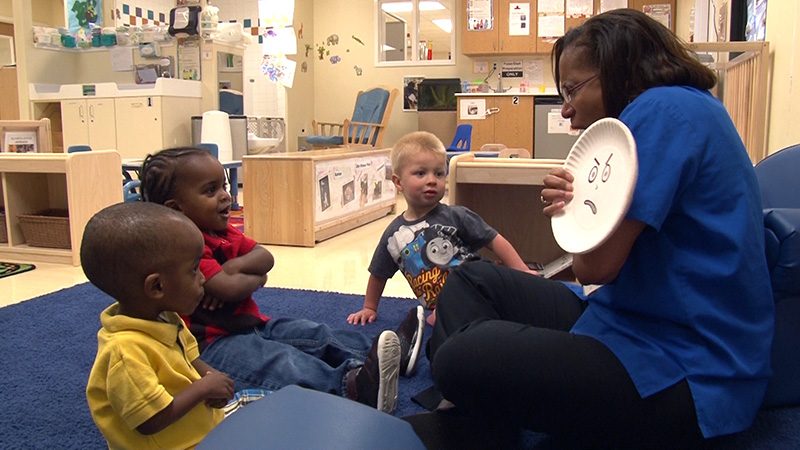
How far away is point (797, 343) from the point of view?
4.17 ft

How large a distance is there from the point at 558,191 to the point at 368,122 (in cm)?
555

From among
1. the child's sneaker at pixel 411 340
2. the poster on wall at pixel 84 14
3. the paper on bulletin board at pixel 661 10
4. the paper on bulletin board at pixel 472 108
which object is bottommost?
the child's sneaker at pixel 411 340

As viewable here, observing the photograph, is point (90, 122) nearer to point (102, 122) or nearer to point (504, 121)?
point (102, 122)

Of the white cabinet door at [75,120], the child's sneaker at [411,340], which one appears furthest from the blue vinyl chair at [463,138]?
the child's sneaker at [411,340]

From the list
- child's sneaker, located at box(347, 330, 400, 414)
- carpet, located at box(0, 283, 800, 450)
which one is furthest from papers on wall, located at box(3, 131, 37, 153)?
child's sneaker, located at box(347, 330, 400, 414)

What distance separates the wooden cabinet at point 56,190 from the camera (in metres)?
3.13

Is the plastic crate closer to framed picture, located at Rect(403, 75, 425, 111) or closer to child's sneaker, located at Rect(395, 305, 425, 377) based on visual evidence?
framed picture, located at Rect(403, 75, 425, 111)

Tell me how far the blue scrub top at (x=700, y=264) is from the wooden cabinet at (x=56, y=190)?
9.57ft

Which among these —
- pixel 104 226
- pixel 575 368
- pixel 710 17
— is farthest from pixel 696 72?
pixel 710 17

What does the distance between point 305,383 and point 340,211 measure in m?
2.76

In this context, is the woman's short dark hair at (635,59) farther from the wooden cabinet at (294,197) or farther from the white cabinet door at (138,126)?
the white cabinet door at (138,126)

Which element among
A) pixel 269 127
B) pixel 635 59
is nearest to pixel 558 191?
pixel 635 59

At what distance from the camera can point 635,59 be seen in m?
1.06

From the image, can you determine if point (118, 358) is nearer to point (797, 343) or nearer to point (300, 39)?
point (797, 343)
